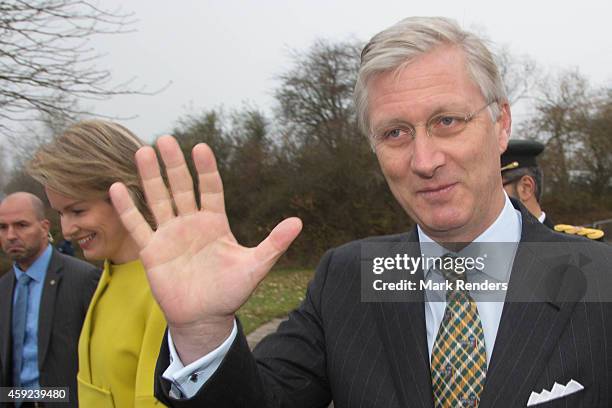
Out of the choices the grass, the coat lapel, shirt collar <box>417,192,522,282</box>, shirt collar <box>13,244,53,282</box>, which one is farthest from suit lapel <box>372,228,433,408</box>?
the grass

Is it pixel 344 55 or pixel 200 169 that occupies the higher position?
pixel 344 55

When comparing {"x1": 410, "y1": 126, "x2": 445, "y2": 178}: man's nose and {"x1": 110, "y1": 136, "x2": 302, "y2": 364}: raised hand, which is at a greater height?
{"x1": 410, "y1": 126, "x2": 445, "y2": 178}: man's nose

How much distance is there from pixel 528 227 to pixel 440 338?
1.52 feet

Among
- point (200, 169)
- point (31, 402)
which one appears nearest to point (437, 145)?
point (200, 169)

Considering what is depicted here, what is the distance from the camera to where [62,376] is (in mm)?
2998

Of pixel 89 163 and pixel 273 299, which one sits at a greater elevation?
pixel 89 163

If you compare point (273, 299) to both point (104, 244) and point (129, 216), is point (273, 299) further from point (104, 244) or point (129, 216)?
point (129, 216)

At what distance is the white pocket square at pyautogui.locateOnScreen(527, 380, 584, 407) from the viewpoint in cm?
142

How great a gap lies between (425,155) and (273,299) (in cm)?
980

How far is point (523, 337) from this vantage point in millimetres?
1506

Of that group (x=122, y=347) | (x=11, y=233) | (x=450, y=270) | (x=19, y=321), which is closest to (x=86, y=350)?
(x=122, y=347)

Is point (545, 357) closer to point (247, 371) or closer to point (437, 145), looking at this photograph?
point (437, 145)

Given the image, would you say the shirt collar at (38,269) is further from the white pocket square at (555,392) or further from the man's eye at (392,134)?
the white pocket square at (555,392)

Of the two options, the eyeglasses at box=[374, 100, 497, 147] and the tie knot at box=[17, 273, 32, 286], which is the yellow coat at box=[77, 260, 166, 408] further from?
the tie knot at box=[17, 273, 32, 286]
